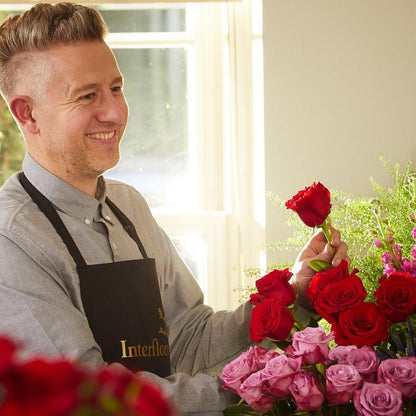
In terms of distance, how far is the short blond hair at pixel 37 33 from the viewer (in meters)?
1.49

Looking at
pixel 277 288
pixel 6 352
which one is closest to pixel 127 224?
pixel 277 288

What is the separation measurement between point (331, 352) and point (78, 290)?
0.58 meters

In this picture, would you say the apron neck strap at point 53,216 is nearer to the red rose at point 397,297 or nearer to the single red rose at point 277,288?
the single red rose at point 277,288

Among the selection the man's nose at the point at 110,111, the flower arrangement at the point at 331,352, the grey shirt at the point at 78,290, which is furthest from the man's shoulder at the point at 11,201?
the flower arrangement at the point at 331,352

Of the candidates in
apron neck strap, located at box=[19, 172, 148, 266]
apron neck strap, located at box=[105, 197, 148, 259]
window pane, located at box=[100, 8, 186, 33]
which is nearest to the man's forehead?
apron neck strap, located at box=[19, 172, 148, 266]

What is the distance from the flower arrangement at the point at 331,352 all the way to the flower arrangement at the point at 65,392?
70 cm

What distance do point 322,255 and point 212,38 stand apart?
4.93 feet

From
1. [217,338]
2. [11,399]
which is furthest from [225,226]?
[11,399]

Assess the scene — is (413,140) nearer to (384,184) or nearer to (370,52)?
(384,184)

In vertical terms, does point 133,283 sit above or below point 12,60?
below

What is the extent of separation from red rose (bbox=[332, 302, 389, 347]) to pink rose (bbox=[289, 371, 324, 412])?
0.11 meters

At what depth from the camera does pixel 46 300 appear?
131 cm

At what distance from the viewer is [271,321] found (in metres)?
1.08

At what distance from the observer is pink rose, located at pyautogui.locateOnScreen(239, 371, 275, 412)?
998mm
